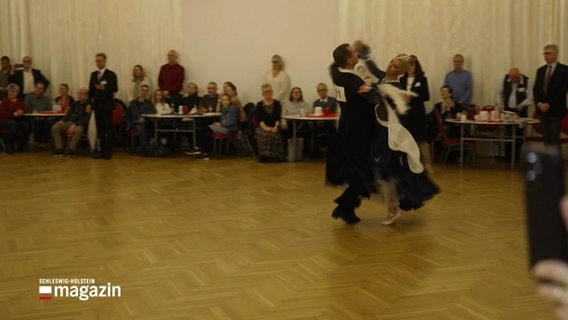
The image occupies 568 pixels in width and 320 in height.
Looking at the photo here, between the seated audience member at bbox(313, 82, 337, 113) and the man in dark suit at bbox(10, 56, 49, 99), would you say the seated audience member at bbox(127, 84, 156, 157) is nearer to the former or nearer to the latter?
the man in dark suit at bbox(10, 56, 49, 99)

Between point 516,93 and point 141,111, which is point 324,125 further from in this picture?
point 141,111

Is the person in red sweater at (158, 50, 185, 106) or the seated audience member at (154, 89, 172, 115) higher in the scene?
the person in red sweater at (158, 50, 185, 106)

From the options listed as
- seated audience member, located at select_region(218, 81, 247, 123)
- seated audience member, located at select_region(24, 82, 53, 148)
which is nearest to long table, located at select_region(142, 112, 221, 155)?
seated audience member, located at select_region(218, 81, 247, 123)

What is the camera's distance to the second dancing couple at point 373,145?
5.69 meters

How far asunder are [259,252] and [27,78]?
32.2 ft

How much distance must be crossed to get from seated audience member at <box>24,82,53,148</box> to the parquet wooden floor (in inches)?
174

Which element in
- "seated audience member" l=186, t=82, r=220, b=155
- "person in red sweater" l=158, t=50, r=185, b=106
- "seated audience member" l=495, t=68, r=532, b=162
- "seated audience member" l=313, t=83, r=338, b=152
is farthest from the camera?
"person in red sweater" l=158, t=50, r=185, b=106

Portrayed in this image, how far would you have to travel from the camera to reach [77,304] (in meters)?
3.97

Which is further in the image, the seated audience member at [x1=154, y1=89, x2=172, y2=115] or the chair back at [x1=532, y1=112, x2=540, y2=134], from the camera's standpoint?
the seated audience member at [x1=154, y1=89, x2=172, y2=115]

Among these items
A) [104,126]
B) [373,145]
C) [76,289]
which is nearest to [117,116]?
[104,126]

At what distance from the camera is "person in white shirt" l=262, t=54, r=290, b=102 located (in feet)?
39.0

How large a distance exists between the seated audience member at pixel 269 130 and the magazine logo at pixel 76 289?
6309 mm

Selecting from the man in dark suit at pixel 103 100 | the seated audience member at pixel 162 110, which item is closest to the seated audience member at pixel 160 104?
the seated audience member at pixel 162 110

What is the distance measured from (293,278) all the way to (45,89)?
10321 mm
